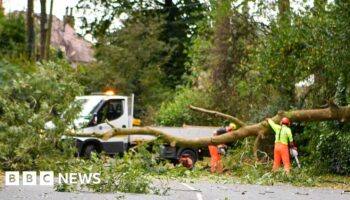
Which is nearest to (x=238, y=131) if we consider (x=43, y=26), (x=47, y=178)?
(x=47, y=178)

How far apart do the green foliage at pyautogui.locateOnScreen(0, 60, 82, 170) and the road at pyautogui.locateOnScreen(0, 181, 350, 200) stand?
144 cm

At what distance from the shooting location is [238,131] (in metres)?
15.8

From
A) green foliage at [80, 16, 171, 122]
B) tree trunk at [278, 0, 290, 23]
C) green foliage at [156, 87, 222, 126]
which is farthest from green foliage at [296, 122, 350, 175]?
green foliage at [80, 16, 171, 122]

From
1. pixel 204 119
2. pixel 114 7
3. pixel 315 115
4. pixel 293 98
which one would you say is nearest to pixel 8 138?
pixel 315 115

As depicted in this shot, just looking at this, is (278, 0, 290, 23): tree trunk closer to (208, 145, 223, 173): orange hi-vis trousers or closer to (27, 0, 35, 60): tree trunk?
(208, 145, 223, 173): orange hi-vis trousers

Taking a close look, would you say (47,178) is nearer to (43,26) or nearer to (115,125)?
(115,125)

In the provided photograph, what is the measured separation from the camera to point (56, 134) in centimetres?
1481

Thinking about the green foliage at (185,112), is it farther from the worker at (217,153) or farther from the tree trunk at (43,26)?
the worker at (217,153)

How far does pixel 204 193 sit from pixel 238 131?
2.91 m

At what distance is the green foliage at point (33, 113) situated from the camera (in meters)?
14.4

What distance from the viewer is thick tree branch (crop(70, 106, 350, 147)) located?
587 inches

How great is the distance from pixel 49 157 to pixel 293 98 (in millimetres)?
11508

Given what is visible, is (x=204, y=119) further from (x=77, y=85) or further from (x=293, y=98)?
(x=77, y=85)

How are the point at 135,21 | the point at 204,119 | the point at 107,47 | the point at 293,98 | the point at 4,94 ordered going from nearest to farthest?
1. the point at 4,94
2. the point at 293,98
3. the point at 204,119
4. the point at 107,47
5. the point at 135,21
